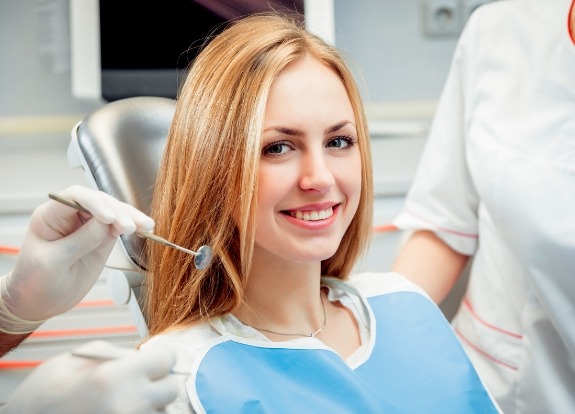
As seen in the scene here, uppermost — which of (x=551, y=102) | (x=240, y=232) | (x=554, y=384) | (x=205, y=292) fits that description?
(x=551, y=102)

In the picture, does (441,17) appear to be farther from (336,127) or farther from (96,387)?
(96,387)

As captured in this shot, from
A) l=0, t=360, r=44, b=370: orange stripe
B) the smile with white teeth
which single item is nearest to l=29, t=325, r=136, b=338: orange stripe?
l=0, t=360, r=44, b=370: orange stripe

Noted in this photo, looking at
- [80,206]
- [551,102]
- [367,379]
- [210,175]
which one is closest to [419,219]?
[551,102]

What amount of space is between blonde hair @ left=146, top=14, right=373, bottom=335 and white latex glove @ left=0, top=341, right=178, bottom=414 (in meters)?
0.32

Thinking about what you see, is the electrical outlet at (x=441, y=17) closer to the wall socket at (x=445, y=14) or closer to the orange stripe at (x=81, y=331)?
the wall socket at (x=445, y=14)

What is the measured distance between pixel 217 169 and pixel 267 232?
0.11 metres

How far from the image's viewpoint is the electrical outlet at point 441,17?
211 centimetres

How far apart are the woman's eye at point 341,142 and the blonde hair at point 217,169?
0.14 feet

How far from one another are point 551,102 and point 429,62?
891 mm

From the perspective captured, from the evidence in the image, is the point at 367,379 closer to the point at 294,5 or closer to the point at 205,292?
the point at 205,292

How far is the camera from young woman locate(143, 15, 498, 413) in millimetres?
981

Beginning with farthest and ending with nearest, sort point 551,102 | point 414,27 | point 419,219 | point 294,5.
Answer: point 414,27 → point 294,5 → point 419,219 → point 551,102

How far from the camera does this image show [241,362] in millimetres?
986

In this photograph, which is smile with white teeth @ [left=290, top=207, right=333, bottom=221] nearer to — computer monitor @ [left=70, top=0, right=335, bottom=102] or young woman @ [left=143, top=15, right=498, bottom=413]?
young woman @ [left=143, top=15, right=498, bottom=413]
